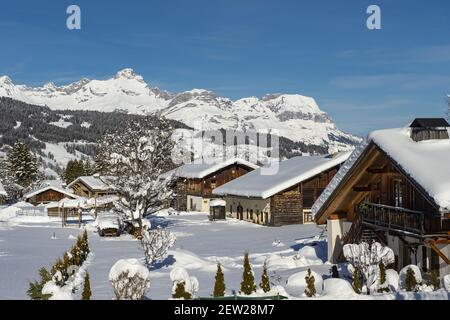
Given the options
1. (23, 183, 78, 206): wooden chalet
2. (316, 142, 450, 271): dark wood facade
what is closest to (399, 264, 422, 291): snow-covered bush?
(316, 142, 450, 271): dark wood facade

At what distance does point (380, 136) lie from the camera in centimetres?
1959

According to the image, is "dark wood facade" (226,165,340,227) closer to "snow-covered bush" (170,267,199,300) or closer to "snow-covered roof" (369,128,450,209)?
"snow-covered roof" (369,128,450,209)

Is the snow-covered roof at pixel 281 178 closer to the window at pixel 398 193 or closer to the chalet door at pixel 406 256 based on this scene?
the window at pixel 398 193

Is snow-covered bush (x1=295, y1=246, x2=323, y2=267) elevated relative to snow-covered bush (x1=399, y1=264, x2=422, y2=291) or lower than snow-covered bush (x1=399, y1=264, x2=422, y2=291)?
lower

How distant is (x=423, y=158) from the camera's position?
18.0 meters

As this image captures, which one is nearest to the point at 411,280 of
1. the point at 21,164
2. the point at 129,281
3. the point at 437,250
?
the point at 437,250

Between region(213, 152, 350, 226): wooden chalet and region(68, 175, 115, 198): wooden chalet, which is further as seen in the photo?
region(68, 175, 115, 198): wooden chalet

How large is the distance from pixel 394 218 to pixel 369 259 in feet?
14.5

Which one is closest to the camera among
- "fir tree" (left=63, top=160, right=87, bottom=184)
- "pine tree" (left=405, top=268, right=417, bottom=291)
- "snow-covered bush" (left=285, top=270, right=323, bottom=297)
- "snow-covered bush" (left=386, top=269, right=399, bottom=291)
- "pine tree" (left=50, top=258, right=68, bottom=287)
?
"pine tree" (left=405, top=268, right=417, bottom=291)

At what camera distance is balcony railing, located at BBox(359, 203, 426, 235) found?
1838cm

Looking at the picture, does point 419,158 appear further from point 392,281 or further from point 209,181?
point 209,181

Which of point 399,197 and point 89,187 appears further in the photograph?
point 89,187

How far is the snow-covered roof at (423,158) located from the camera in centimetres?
1577

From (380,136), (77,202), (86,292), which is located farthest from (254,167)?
(86,292)
